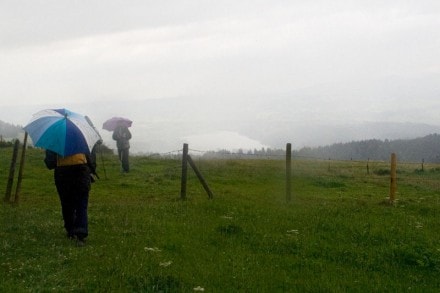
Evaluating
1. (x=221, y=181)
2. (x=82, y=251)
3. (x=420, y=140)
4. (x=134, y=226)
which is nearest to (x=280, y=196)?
(x=221, y=181)

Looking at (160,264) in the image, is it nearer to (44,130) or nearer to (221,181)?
(44,130)

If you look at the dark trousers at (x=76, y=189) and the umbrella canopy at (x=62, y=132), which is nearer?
the umbrella canopy at (x=62, y=132)

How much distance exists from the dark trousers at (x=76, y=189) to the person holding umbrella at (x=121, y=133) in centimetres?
1761

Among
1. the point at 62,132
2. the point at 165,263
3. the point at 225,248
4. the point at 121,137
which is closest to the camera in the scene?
the point at 165,263

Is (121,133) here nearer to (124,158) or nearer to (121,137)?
A: (121,137)

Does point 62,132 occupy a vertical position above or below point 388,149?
below

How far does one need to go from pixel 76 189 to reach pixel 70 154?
90 cm

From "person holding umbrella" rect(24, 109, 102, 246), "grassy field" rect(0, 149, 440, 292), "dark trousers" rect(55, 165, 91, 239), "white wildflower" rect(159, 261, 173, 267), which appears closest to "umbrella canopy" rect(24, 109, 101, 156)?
"person holding umbrella" rect(24, 109, 102, 246)

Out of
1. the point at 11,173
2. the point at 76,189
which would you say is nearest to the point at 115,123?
the point at 11,173

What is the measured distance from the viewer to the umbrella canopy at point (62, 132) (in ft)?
34.6

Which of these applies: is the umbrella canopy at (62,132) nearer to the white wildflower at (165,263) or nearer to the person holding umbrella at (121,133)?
the white wildflower at (165,263)

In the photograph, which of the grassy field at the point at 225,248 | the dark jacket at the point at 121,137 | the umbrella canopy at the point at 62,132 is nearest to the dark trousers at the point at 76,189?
the grassy field at the point at 225,248

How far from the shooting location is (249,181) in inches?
1123

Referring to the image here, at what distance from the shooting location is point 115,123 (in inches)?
1145
